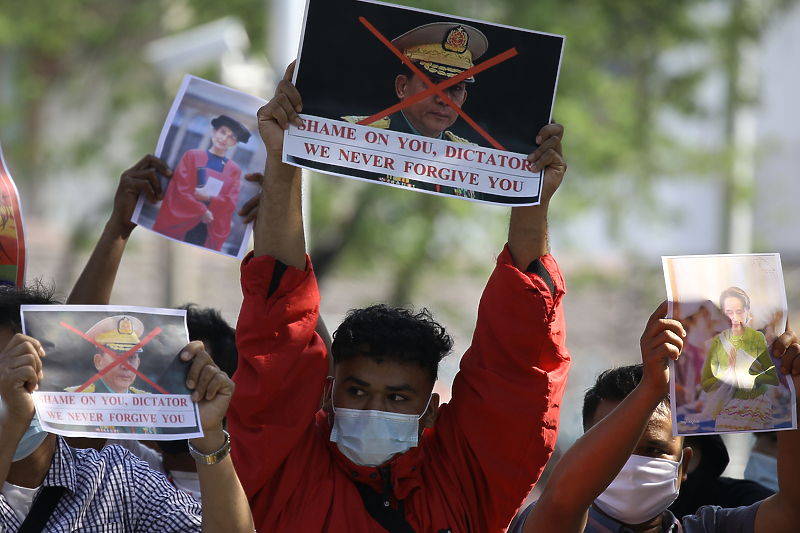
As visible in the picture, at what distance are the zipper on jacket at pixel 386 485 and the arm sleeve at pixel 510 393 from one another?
18 cm

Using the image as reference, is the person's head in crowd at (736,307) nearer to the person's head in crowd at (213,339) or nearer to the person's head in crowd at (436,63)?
the person's head in crowd at (436,63)

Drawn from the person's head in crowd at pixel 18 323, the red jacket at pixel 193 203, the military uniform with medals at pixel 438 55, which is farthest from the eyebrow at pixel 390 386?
the person's head in crowd at pixel 18 323

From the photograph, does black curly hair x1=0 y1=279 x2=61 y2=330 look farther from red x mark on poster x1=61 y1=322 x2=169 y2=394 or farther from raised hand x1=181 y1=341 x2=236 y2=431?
raised hand x1=181 y1=341 x2=236 y2=431

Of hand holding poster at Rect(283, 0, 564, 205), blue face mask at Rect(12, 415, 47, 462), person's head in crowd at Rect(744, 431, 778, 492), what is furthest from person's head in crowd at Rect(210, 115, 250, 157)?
person's head in crowd at Rect(744, 431, 778, 492)

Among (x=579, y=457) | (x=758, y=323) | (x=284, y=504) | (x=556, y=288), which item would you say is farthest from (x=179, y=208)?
(x=758, y=323)

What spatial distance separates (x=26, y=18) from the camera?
29.8ft

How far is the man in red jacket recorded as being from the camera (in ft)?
7.66

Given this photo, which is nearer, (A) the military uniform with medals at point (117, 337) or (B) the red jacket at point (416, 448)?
(A) the military uniform with medals at point (117, 337)

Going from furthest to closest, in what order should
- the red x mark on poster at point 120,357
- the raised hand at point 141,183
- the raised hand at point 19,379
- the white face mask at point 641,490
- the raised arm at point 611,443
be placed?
the raised hand at point 141,183 < the white face mask at point 641,490 < the raised arm at point 611,443 < the red x mark on poster at point 120,357 < the raised hand at point 19,379

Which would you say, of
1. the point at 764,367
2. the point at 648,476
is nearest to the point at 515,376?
the point at 648,476

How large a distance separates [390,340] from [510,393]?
400 mm

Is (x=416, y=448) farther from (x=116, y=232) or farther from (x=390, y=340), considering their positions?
(x=116, y=232)

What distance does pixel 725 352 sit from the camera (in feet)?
7.55

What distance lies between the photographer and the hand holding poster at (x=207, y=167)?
2.96 meters
